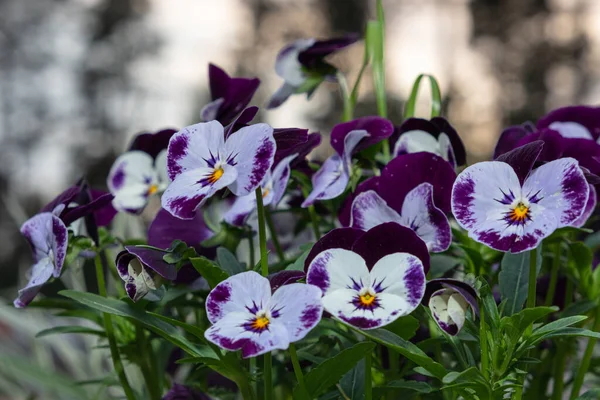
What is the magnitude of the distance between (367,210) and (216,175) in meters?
0.14

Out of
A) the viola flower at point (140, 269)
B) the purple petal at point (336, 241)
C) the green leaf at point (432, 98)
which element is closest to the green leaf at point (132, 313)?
the viola flower at point (140, 269)

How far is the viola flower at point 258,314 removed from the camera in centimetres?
49

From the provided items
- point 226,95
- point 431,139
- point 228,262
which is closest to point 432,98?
point 431,139

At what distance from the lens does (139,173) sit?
88 centimetres

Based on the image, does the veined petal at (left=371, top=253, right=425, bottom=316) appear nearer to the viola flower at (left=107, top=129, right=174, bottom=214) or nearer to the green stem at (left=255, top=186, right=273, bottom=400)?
the green stem at (left=255, top=186, right=273, bottom=400)

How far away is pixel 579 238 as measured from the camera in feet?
3.14

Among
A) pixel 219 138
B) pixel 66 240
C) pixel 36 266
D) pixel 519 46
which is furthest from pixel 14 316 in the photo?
pixel 519 46

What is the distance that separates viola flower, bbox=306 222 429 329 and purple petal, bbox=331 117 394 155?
0.18m

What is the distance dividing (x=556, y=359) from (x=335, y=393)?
0.92 ft

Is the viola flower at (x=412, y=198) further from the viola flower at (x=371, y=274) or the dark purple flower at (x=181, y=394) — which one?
the dark purple flower at (x=181, y=394)

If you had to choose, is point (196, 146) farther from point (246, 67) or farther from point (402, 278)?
A: point (246, 67)

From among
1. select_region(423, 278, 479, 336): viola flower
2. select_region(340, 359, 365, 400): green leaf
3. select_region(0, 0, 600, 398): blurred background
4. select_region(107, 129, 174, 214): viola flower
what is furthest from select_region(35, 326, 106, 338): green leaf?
select_region(0, 0, 600, 398): blurred background

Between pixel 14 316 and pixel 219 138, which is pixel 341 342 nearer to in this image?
pixel 219 138

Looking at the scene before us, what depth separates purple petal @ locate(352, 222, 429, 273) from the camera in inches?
21.5
